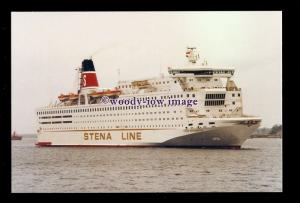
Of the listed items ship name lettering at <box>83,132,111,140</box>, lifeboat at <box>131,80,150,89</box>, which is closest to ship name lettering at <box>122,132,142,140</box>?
ship name lettering at <box>83,132,111,140</box>

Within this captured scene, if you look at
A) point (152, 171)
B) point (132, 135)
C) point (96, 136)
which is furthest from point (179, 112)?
point (152, 171)

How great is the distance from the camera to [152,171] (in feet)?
49.0

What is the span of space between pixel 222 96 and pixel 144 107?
93.4 inches

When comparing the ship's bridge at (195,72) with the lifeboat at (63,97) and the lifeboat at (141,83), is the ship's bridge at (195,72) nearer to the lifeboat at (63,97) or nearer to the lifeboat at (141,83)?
the lifeboat at (141,83)

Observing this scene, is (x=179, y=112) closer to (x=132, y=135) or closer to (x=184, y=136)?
(x=184, y=136)

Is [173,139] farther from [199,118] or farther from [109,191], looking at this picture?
[109,191]

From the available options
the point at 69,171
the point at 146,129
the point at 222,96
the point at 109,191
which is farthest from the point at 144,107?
the point at 109,191

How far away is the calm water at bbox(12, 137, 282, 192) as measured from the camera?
45.0 feet

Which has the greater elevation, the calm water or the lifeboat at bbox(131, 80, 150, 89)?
the lifeboat at bbox(131, 80, 150, 89)

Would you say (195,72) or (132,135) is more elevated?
(195,72)

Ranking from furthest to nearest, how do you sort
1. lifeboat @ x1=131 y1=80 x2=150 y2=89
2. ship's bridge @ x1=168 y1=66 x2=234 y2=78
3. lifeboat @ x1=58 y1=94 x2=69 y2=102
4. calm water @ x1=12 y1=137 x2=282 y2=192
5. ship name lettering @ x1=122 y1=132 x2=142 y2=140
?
ship name lettering @ x1=122 y1=132 x2=142 y2=140, lifeboat @ x1=131 y1=80 x2=150 y2=89, lifeboat @ x1=58 y1=94 x2=69 y2=102, ship's bridge @ x1=168 y1=66 x2=234 y2=78, calm water @ x1=12 y1=137 x2=282 y2=192

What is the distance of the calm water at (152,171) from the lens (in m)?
13.7

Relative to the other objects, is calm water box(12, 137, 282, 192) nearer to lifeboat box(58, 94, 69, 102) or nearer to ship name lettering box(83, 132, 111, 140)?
ship name lettering box(83, 132, 111, 140)

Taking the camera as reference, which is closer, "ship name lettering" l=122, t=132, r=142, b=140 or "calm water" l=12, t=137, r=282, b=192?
"calm water" l=12, t=137, r=282, b=192
